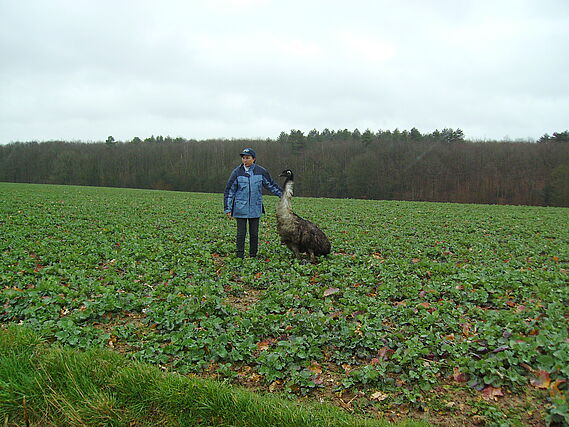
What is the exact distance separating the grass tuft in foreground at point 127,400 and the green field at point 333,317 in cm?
47

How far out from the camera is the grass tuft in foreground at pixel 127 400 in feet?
11.3

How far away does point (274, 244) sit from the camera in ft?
38.4

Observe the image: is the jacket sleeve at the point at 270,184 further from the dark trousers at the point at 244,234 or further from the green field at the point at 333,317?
the green field at the point at 333,317

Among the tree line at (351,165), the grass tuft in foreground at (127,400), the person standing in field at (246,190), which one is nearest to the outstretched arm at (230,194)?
the person standing in field at (246,190)

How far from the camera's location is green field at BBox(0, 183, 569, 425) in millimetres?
3959

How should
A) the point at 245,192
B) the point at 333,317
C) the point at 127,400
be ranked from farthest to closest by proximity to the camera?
the point at 245,192 < the point at 333,317 < the point at 127,400

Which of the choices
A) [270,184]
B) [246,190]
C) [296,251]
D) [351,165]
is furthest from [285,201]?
[351,165]

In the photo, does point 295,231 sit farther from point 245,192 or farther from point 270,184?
point 245,192

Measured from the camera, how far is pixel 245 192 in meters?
9.20

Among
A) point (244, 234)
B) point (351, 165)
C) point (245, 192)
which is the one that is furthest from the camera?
point (351, 165)

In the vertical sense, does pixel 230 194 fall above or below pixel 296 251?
above

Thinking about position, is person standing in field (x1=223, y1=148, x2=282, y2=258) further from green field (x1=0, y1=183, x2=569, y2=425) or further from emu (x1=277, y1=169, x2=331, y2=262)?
green field (x1=0, y1=183, x2=569, y2=425)

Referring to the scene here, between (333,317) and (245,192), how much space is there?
428 cm

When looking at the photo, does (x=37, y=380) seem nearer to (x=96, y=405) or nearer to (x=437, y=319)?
(x=96, y=405)
